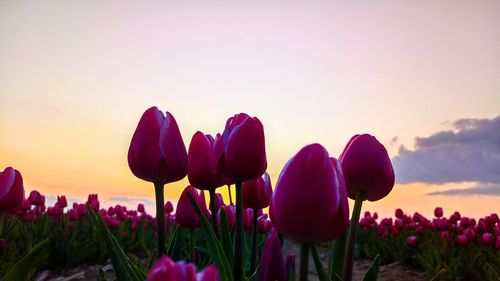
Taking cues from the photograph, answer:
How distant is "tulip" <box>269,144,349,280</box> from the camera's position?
49.8 inches

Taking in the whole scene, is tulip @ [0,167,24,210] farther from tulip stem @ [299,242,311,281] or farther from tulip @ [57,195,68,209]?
tulip @ [57,195,68,209]

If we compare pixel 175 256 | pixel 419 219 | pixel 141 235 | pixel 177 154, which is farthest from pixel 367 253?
pixel 177 154

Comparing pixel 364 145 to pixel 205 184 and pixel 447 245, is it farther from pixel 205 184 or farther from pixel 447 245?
pixel 447 245

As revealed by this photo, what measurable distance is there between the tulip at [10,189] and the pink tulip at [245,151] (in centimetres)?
127

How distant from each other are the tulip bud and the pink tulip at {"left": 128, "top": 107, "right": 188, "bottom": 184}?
70 cm

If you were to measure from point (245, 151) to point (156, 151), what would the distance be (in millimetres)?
298

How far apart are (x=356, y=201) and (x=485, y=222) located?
680cm

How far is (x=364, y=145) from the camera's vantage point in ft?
5.76

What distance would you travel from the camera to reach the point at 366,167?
5.69 feet

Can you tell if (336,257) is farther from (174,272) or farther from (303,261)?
(174,272)

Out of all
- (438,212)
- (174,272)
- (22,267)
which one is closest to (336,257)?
(22,267)

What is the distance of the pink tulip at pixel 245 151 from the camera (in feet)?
6.03

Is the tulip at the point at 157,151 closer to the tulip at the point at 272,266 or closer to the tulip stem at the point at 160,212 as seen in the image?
the tulip stem at the point at 160,212

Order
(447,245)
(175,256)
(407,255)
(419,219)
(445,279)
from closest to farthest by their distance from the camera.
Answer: (175,256), (445,279), (447,245), (407,255), (419,219)
